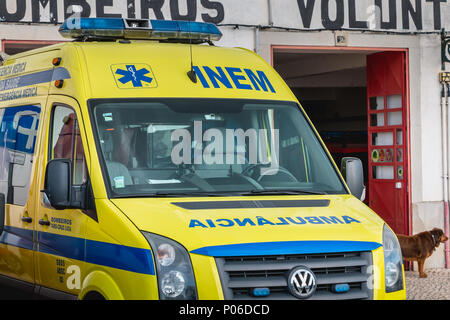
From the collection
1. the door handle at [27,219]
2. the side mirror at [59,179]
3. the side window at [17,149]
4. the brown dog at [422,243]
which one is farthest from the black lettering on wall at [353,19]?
the side mirror at [59,179]

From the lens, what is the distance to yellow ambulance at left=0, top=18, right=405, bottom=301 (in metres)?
5.50

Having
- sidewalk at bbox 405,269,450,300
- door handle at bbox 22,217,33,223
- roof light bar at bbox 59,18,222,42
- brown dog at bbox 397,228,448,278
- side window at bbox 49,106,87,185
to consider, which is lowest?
sidewalk at bbox 405,269,450,300

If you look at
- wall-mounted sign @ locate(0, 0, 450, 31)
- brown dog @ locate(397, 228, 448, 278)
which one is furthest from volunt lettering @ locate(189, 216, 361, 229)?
brown dog @ locate(397, 228, 448, 278)

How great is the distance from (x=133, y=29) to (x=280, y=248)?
2993 mm

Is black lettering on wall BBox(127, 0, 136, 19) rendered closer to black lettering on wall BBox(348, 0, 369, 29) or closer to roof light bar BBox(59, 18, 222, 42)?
black lettering on wall BBox(348, 0, 369, 29)

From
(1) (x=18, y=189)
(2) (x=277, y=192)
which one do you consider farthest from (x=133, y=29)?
(2) (x=277, y=192)

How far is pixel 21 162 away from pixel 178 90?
1.52m

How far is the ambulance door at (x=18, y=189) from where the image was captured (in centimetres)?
714

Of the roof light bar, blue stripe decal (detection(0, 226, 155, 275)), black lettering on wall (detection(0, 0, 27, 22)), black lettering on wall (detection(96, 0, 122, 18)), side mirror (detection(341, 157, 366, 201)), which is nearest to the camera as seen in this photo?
blue stripe decal (detection(0, 226, 155, 275))

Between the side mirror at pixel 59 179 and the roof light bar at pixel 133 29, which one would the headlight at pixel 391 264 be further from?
the roof light bar at pixel 133 29

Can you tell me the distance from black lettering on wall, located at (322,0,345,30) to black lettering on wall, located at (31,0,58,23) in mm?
3842

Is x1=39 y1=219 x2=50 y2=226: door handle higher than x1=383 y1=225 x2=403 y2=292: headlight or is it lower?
higher

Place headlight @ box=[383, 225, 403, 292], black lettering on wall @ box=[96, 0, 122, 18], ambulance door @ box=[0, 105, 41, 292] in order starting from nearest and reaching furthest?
headlight @ box=[383, 225, 403, 292], ambulance door @ box=[0, 105, 41, 292], black lettering on wall @ box=[96, 0, 122, 18]
